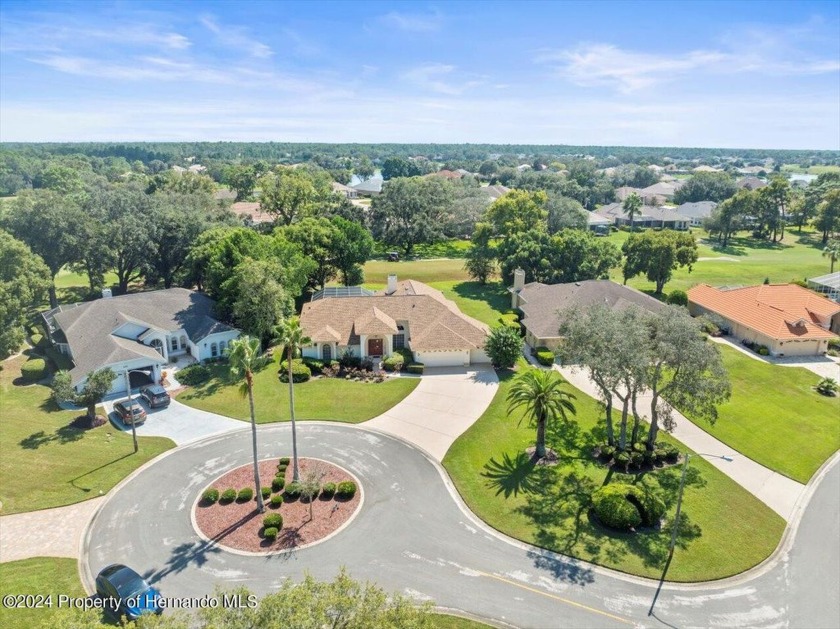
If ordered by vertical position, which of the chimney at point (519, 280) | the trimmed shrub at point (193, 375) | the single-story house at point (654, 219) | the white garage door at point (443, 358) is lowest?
the trimmed shrub at point (193, 375)

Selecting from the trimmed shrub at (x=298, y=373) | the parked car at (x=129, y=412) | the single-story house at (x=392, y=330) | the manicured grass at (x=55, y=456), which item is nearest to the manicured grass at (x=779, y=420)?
the single-story house at (x=392, y=330)

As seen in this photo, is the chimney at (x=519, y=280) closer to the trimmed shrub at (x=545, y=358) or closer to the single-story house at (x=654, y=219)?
the trimmed shrub at (x=545, y=358)

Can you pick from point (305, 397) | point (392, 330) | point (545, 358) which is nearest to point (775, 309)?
point (545, 358)

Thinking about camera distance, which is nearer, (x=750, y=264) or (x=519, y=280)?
(x=519, y=280)

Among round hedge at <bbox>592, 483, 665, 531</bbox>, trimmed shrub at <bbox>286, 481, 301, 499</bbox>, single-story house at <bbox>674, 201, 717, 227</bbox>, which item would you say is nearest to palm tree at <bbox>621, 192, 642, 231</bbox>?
single-story house at <bbox>674, 201, 717, 227</bbox>

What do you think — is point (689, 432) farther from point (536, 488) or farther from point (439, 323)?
point (439, 323)

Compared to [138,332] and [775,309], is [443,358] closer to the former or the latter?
[138,332]
